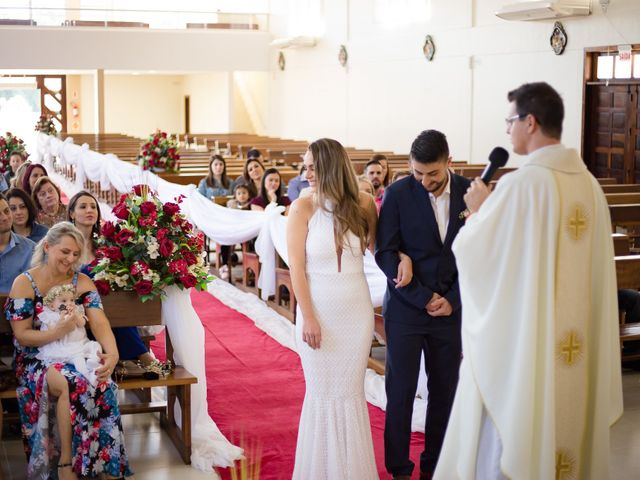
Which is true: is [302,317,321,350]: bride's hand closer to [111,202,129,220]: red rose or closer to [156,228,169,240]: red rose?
[156,228,169,240]: red rose

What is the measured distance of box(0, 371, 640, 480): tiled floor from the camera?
470 centimetres

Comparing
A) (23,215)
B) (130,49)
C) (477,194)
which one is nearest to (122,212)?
(23,215)

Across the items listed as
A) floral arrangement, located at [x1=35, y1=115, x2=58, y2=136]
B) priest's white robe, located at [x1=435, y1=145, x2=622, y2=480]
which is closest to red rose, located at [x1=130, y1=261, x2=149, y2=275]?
priest's white robe, located at [x1=435, y1=145, x2=622, y2=480]

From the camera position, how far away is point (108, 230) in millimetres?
5020

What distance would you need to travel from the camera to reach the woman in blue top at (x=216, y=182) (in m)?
11.2

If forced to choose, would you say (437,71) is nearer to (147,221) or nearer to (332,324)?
(147,221)

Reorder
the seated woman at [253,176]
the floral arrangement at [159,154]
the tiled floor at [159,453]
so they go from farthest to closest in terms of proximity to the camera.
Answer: the floral arrangement at [159,154] → the seated woman at [253,176] → the tiled floor at [159,453]

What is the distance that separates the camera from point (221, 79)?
89.4ft

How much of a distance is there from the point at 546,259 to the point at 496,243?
7.3 inches

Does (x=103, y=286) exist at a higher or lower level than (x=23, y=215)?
lower

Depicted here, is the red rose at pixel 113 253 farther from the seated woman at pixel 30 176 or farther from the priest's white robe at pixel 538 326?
the seated woman at pixel 30 176

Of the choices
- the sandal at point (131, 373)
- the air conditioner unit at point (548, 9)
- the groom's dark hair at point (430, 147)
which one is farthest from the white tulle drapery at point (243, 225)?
the air conditioner unit at point (548, 9)

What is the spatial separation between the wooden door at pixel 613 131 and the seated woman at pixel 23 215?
7.74 m

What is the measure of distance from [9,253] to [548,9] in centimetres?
837
